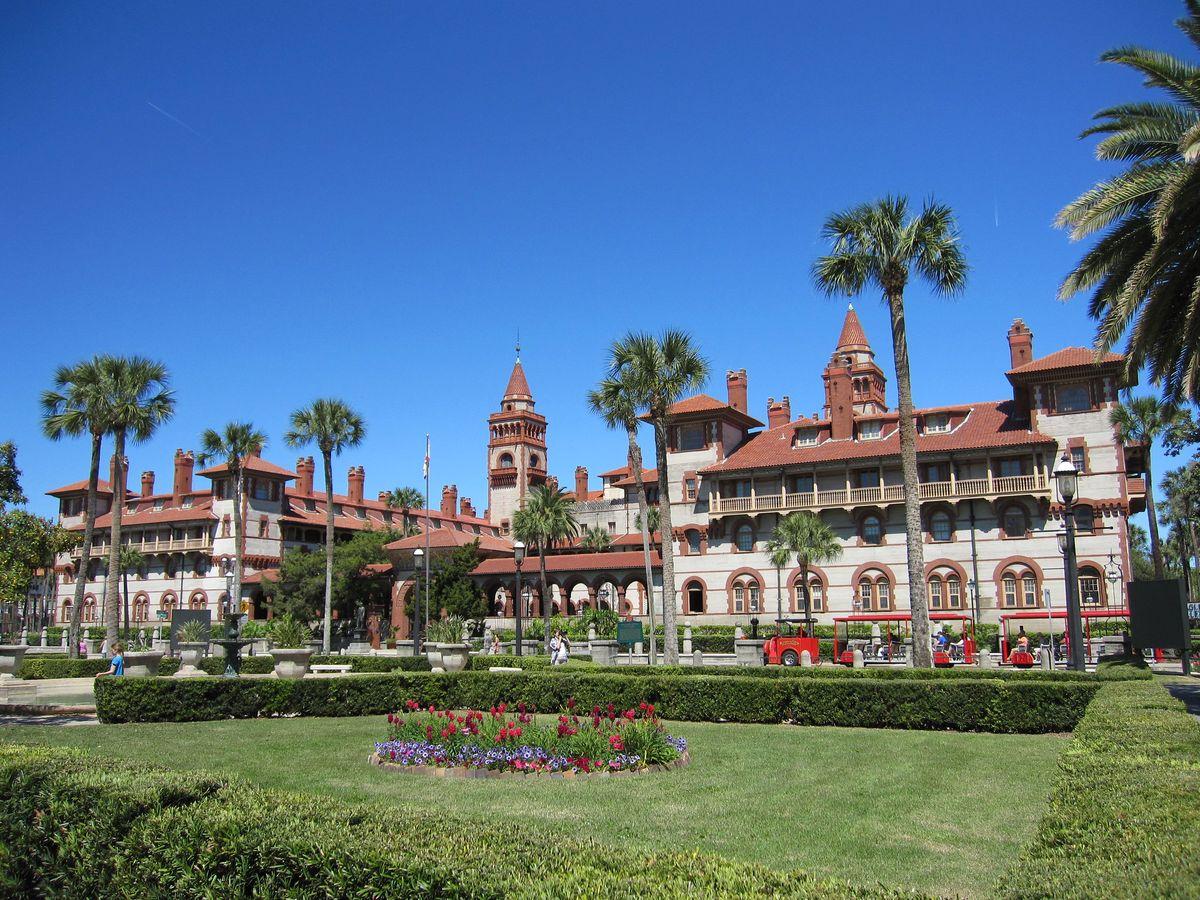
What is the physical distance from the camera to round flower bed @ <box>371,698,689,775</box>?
40.4ft

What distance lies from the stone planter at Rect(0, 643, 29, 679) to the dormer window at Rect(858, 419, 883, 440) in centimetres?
4371

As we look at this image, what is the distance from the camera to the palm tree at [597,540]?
2950 inches

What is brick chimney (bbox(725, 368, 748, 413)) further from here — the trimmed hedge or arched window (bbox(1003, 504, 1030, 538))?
the trimmed hedge

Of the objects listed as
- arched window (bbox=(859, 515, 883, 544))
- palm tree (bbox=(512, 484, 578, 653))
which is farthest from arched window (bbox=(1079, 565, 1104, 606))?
palm tree (bbox=(512, 484, 578, 653))

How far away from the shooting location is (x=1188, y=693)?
21.2 meters

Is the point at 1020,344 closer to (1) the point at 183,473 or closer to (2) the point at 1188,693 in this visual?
(2) the point at 1188,693

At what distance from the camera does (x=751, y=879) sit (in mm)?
4832

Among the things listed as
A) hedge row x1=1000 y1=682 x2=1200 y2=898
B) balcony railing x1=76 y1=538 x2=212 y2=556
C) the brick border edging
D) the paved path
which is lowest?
the paved path

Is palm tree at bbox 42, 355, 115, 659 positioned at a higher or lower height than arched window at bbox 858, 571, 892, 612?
higher

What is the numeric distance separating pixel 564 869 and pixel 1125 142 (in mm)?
16934

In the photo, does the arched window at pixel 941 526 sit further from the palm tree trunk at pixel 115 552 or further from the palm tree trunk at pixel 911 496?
the palm tree trunk at pixel 115 552

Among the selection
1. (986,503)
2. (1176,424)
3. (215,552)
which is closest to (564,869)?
(986,503)

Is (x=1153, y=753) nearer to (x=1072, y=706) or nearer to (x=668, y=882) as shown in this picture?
(x=668, y=882)

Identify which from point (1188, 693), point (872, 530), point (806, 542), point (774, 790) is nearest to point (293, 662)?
point (774, 790)
